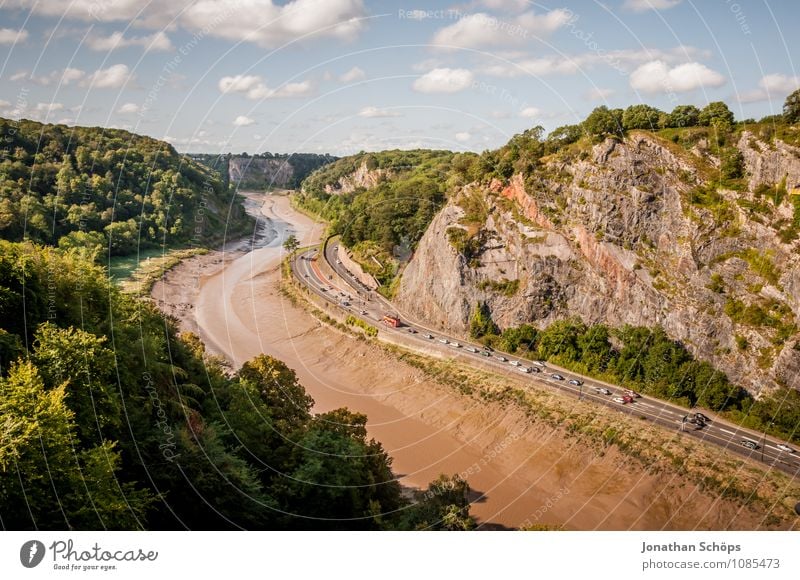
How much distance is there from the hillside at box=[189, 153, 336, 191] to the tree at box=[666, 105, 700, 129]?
11865cm

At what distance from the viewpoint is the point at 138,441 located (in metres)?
14.7

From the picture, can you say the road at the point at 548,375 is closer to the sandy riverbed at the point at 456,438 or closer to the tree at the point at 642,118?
the sandy riverbed at the point at 456,438

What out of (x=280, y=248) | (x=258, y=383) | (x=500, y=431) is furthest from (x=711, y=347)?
(x=280, y=248)

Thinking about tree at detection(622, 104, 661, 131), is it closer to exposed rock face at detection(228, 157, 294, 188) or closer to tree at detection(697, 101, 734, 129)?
tree at detection(697, 101, 734, 129)

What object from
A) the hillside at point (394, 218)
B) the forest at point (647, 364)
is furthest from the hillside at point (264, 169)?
the forest at point (647, 364)

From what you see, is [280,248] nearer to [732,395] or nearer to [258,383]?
[258,383]

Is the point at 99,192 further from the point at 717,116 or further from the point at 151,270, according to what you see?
the point at 717,116

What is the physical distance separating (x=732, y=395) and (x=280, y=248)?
6921cm

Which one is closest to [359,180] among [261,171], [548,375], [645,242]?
[261,171]

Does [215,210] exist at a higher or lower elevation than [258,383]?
higher

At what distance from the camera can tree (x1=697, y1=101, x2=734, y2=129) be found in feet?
122

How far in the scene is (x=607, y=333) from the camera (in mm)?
37875

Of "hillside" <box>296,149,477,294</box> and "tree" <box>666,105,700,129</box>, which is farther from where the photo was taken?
"hillside" <box>296,149,477,294</box>

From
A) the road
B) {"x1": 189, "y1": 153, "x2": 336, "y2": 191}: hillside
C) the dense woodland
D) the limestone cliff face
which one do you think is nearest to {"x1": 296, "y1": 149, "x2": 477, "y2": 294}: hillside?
the road
